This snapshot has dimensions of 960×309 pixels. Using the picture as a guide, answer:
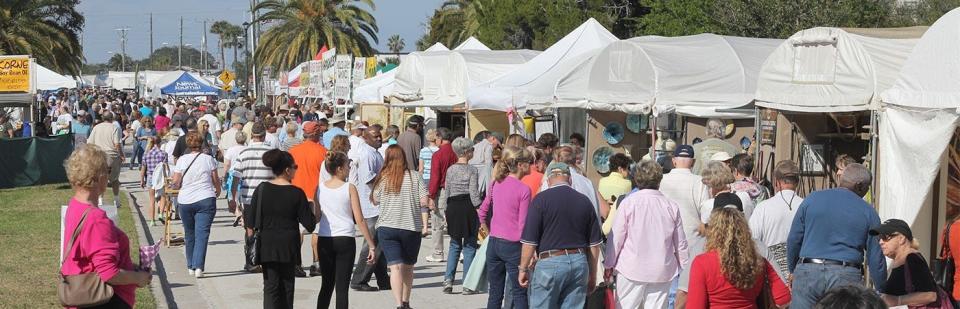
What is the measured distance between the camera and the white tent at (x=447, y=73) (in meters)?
22.6

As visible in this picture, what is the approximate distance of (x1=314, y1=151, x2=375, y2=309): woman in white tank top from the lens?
979cm

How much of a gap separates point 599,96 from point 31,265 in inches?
288

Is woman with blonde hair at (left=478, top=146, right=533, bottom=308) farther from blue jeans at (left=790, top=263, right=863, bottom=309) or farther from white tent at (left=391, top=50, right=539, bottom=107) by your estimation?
white tent at (left=391, top=50, right=539, bottom=107)

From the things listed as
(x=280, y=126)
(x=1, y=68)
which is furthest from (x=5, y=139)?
(x=280, y=126)

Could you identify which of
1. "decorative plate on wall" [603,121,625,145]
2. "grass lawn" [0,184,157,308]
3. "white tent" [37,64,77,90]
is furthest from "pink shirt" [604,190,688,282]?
"white tent" [37,64,77,90]

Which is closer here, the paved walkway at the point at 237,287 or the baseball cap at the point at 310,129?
the paved walkway at the point at 237,287

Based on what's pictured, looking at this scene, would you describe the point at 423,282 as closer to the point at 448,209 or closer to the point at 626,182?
the point at 448,209

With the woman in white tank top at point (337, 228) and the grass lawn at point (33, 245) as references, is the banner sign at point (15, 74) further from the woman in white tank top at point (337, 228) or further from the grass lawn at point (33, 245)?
the woman in white tank top at point (337, 228)

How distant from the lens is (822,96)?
11273 millimetres

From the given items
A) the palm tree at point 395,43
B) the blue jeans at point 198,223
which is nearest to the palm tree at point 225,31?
the palm tree at point 395,43

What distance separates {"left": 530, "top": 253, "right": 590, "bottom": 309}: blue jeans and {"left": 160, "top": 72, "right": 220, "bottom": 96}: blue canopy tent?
3993 cm

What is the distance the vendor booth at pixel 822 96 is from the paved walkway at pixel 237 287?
3586 millimetres

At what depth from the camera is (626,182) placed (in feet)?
34.5

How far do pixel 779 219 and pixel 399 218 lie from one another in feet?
11.3
